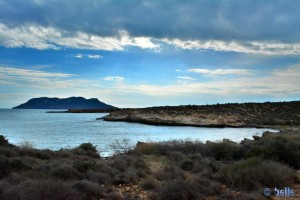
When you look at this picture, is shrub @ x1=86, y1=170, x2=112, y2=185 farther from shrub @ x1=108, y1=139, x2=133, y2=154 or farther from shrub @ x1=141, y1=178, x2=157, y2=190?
shrub @ x1=108, y1=139, x2=133, y2=154

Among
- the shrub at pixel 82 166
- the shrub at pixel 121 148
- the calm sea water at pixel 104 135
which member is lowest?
the calm sea water at pixel 104 135

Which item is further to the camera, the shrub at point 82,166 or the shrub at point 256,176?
the shrub at point 82,166

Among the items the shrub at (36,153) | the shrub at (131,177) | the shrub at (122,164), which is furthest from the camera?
the shrub at (36,153)

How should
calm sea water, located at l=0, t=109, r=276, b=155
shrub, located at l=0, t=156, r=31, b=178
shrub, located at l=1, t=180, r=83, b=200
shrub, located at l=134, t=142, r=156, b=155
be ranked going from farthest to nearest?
calm sea water, located at l=0, t=109, r=276, b=155 < shrub, located at l=134, t=142, r=156, b=155 < shrub, located at l=0, t=156, r=31, b=178 < shrub, located at l=1, t=180, r=83, b=200

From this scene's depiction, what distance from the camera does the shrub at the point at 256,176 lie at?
11453 millimetres

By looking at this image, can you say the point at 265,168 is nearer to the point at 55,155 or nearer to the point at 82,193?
the point at 82,193

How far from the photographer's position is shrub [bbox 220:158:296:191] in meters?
11.5

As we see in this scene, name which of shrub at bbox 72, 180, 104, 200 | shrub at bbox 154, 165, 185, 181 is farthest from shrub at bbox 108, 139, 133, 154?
shrub at bbox 72, 180, 104, 200

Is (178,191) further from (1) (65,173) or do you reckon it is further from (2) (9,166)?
(2) (9,166)

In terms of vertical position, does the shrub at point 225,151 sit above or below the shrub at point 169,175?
above

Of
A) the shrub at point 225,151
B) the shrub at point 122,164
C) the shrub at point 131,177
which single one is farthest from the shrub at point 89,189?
the shrub at point 225,151

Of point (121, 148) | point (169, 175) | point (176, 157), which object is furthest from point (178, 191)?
point (121, 148)

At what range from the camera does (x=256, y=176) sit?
38.5 feet

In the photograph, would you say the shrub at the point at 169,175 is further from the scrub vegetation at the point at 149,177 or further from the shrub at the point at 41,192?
the shrub at the point at 41,192
